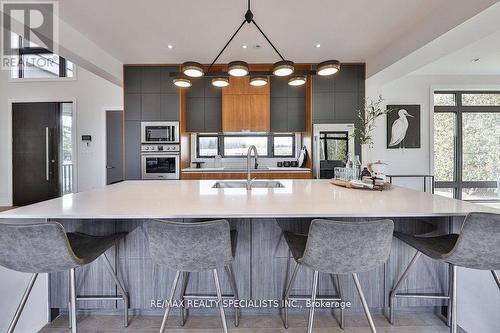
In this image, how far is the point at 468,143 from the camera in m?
5.07

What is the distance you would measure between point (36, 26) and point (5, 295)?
2716mm

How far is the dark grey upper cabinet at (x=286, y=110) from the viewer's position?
4.79 meters

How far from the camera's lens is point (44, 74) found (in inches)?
220

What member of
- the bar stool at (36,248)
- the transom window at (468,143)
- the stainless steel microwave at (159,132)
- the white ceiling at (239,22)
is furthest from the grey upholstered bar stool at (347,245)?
the transom window at (468,143)

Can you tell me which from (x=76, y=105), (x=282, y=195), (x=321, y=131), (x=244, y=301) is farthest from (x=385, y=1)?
(x=76, y=105)

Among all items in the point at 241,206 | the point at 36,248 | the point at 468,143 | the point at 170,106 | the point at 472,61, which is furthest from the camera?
the point at 468,143

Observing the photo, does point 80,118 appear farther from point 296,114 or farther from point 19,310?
point 19,310

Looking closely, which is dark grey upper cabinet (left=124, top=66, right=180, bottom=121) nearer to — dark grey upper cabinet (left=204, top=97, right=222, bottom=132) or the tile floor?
dark grey upper cabinet (left=204, top=97, right=222, bottom=132)

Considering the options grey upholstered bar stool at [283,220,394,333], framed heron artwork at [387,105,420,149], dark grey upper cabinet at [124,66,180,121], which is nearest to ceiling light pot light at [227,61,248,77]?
grey upholstered bar stool at [283,220,394,333]

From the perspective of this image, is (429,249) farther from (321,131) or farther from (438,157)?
(438,157)

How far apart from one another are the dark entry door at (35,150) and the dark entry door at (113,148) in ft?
3.40

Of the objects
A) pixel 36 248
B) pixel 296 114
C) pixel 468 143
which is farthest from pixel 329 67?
pixel 468 143

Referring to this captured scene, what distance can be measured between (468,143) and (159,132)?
587cm

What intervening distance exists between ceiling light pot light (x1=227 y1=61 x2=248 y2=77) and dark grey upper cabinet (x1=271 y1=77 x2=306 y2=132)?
2.61 metres
